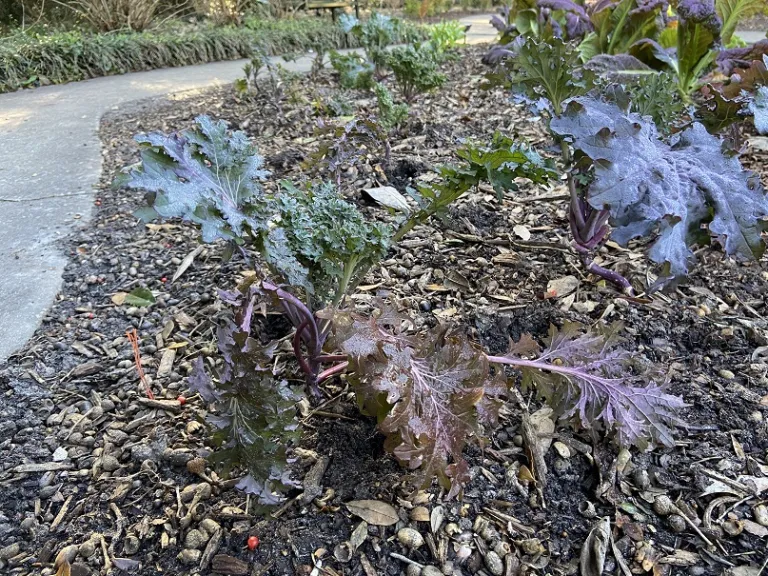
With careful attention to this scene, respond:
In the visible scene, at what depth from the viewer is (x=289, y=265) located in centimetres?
145

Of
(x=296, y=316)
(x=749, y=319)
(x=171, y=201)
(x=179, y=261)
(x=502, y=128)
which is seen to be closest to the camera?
(x=171, y=201)

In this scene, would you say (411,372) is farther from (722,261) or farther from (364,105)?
(364,105)

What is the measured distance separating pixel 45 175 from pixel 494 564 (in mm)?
3515

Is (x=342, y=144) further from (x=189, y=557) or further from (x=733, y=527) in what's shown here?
(x=733, y=527)

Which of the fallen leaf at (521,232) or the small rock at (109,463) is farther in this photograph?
the fallen leaf at (521,232)

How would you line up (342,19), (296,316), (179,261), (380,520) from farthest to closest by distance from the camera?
(342,19) < (179,261) < (296,316) < (380,520)

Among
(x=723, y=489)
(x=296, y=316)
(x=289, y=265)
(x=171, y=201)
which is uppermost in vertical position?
(x=171, y=201)

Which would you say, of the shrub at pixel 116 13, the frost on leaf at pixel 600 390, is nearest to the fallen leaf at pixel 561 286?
the frost on leaf at pixel 600 390

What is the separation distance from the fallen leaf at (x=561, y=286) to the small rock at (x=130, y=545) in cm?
166

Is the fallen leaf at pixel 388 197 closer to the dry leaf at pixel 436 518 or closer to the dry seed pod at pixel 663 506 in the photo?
the dry leaf at pixel 436 518

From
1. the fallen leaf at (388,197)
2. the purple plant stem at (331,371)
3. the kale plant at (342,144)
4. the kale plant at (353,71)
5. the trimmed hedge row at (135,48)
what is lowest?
the trimmed hedge row at (135,48)

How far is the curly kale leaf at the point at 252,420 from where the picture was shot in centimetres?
131

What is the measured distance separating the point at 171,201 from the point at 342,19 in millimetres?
3738

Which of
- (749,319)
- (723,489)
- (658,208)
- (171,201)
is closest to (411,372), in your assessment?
(171,201)
